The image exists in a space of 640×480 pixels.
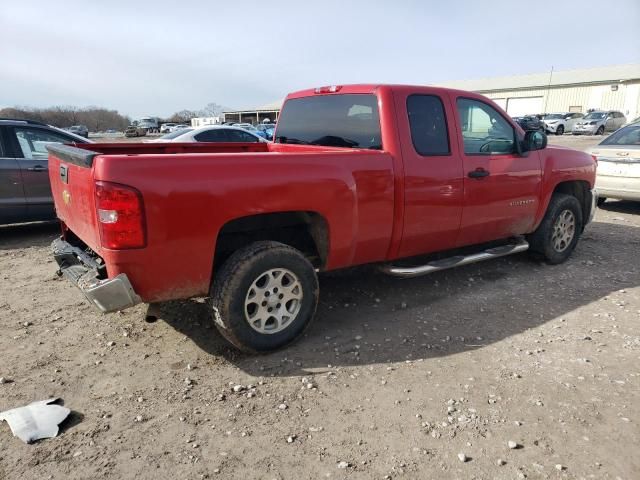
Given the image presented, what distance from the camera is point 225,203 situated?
119 inches

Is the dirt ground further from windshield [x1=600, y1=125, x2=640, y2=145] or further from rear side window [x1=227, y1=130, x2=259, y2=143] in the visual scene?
rear side window [x1=227, y1=130, x2=259, y2=143]

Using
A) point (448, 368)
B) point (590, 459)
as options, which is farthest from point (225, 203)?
point (590, 459)

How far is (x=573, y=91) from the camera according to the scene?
44906 millimetres

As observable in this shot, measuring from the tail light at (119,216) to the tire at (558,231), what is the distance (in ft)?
14.6

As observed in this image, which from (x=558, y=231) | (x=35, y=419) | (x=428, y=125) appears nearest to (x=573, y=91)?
(x=558, y=231)

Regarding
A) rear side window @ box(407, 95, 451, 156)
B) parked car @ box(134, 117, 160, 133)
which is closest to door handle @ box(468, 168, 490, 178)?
rear side window @ box(407, 95, 451, 156)

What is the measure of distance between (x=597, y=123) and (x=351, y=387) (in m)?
34.5

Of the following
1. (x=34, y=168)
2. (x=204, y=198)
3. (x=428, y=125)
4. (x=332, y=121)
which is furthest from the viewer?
(x=34, y=168)

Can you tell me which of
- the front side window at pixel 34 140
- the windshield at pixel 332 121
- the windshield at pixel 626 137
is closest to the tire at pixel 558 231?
the windshield at pixel 332 121

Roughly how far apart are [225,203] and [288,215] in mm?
691

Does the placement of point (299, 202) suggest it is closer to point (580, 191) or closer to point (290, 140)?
point (290, 140)

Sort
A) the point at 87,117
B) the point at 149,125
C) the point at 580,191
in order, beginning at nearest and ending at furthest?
the point at 580,191 < the point at 149,125 < the point at 87,117

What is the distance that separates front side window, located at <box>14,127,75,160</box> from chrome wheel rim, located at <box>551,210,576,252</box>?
6588mm

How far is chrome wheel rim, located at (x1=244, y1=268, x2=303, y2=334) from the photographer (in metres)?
3.35
